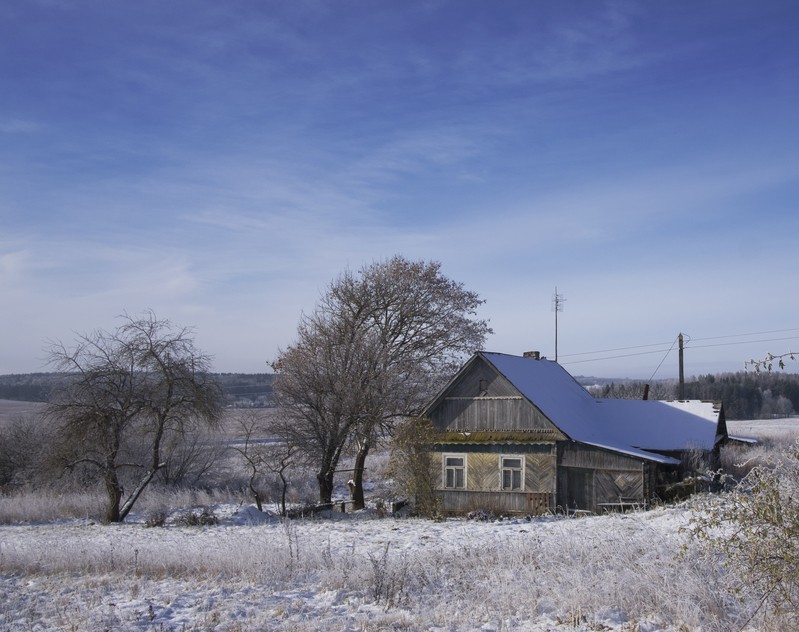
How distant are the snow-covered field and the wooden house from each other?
422 inches

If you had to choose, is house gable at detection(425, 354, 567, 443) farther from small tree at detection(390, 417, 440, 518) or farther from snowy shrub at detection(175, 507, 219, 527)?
snowy shrub at detection(175, 507, 219, 527)

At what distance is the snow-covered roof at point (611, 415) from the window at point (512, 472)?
212cm

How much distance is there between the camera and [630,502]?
86.4ft

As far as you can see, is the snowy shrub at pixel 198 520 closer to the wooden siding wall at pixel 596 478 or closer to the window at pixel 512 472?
the window at pixel 512 472

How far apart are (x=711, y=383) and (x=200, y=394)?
4814 inches

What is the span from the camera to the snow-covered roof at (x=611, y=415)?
94.3ft

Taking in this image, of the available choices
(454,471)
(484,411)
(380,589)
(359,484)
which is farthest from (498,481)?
(380,589)

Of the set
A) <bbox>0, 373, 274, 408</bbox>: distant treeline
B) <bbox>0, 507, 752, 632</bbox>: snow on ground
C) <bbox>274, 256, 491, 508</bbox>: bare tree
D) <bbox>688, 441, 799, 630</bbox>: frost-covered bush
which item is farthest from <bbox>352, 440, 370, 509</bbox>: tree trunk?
<bbox>0, 373, 274, 408</bbox>: distant treeline

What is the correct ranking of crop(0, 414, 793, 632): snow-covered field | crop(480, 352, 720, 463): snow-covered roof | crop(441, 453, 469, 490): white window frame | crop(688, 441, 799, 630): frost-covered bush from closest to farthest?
1. crop(688, 441, 799, 630): frost-covered bush
2. crop(0, 414, 793, 632): snow-covered field
3. crop(480, 352, 720, 463): snow-covered roof
4. crop(441, 453, 469, 490): white window frame

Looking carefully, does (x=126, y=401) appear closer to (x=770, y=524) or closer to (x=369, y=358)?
(x=369, y=358)

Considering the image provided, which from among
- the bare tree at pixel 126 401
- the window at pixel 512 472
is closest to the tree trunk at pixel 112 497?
the bare tree at pixel 126 401

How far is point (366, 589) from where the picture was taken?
441 inches

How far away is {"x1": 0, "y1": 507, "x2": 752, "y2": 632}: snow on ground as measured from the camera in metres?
9.36

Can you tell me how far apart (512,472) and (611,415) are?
7.37 metres
